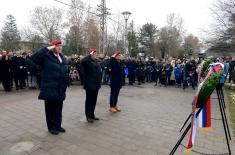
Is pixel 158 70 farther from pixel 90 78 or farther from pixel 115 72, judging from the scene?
pixel 90 78

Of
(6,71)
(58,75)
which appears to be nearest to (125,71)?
(6,71)

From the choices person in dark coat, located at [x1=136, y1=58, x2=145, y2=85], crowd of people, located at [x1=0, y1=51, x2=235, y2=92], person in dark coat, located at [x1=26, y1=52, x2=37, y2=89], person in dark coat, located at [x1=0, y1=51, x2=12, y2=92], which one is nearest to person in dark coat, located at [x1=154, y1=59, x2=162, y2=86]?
crowd of people, located at [x1=0, y1=51, x2=235, y2=92]

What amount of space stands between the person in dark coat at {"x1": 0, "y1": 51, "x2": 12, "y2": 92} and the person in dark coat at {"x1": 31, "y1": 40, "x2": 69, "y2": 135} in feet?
20.4

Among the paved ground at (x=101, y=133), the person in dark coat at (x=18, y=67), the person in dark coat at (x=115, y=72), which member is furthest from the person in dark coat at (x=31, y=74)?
the person in dark coat at (x=115, y=72)

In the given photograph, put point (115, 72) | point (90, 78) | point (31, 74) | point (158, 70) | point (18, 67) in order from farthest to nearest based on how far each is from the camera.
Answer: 1. point (158, 70)
2. point (31, 74)
3. point (18, 67)
4. point (115, 72)
5. point (90, 78)

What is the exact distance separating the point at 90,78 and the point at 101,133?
1.46 m

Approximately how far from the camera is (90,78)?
5.67 m

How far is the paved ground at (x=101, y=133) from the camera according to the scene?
4078 millimetres

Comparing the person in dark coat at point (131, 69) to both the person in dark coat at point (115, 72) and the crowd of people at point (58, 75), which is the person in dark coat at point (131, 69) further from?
the person in dark coat at point (115, 72)

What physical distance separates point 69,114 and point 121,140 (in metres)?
2.40

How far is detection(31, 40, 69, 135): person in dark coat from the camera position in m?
4.55

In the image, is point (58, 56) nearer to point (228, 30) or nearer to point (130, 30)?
point (228, 30)

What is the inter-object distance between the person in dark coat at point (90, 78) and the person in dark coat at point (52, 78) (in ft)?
2.79

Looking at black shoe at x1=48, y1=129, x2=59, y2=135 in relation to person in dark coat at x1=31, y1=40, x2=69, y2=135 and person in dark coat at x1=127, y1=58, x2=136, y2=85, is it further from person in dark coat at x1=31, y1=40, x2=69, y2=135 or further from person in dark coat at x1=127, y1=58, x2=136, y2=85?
person in dark coat at x1=127, y1=58, x2=136, y2=85
